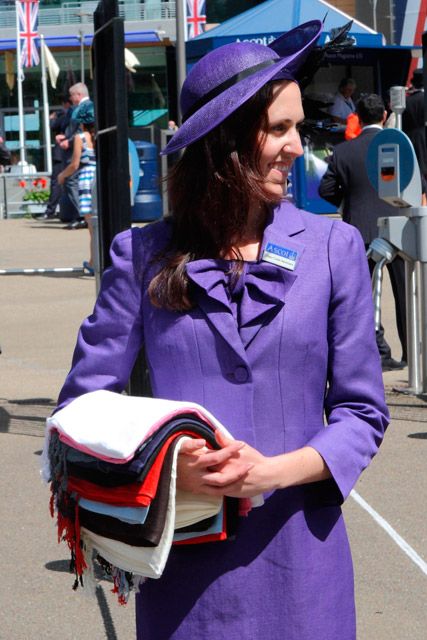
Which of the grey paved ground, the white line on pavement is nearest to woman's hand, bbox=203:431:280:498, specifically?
the grey paved ground

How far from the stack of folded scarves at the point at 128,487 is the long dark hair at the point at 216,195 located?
0.24 m

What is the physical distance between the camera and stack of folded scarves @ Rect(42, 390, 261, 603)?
2.00 m

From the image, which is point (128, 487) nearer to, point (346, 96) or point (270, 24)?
point (346, 96)

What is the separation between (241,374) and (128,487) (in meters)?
0.30

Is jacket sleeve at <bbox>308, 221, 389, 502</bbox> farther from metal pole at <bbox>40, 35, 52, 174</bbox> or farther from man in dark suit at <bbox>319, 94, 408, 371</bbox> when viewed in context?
metal pole at <bbox>40, 35, 52, 174</bbox>

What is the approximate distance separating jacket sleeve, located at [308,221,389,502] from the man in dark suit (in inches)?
300

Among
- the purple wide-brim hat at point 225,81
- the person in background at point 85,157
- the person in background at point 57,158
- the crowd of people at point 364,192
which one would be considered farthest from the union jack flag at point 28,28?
the purple wide-brim hat at point 225,81

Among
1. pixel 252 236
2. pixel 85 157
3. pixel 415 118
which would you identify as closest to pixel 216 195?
pixel 252 236

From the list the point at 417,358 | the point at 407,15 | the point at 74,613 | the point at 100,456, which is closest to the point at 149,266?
the point at 100,456

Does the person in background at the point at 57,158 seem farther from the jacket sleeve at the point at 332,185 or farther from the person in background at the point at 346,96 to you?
the jacket sleeve at the point at 332,185

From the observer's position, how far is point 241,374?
86.0 inches

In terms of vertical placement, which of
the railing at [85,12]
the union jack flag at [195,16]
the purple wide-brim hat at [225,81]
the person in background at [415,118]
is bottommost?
the purple wide-brim hat at [225,81]

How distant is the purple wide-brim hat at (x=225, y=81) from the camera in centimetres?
223

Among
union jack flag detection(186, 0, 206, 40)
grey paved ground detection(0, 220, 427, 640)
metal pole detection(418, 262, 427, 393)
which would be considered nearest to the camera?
grey paved ground detection(0, 220, 427, 640)
